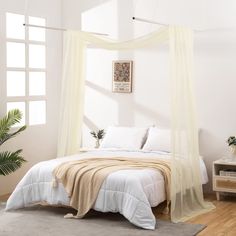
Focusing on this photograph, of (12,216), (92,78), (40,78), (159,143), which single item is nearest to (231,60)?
(159,143)

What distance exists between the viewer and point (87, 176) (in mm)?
5559

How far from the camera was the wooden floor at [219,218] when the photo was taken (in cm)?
516

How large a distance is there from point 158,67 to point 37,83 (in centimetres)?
177

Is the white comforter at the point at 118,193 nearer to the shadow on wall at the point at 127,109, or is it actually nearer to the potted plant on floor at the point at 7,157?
the potted plant on floor at the point at 7,157

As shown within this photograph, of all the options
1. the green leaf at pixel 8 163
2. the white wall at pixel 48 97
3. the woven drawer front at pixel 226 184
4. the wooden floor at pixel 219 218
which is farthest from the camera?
the white wall at pixel 48 97

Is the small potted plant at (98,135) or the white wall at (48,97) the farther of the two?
the small potted plant at (98,135)

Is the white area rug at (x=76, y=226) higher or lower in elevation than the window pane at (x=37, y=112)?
Answer: lower

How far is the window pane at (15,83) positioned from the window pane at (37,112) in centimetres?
29

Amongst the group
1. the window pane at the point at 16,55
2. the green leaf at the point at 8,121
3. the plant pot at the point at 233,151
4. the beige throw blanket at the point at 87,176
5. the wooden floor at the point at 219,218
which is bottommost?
the wooden floor at the point at 219,218

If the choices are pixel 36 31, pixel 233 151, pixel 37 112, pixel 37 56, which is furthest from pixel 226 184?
pixel 36 31

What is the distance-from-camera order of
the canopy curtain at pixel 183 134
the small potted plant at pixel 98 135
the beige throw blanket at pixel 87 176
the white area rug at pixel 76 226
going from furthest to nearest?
the small potted plant at pixel 98 135
the canopy curtain at pixel 183 134
the beige throw blanket at pixel 87 176
the white area rug at pixel 76 226

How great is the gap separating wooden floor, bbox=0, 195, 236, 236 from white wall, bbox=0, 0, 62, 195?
7.19 ft

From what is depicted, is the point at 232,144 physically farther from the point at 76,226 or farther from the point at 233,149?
the point at 76,226

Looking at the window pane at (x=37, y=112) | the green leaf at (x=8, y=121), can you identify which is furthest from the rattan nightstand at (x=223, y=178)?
the window pane at (x=37, y=112)
